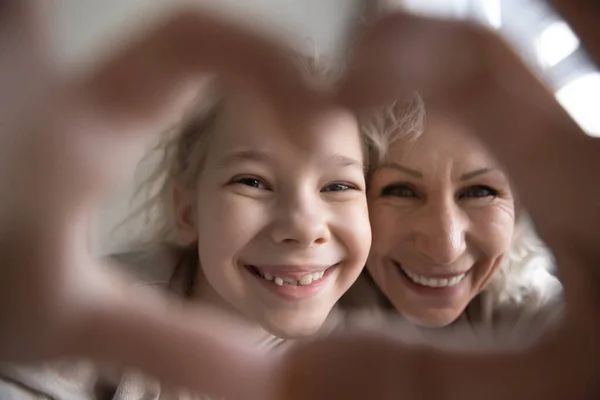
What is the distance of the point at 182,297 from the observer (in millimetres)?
314

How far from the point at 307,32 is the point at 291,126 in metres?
0.06

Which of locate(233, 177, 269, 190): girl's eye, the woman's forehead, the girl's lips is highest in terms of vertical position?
the woman's forehead

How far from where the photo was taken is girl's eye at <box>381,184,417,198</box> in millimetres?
331

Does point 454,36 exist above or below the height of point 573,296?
above

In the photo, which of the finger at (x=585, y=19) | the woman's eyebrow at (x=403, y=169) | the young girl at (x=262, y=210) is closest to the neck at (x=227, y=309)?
the young girl at (x=262, y=210)

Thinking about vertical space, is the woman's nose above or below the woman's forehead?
below

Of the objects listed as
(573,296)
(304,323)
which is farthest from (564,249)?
(304,323)

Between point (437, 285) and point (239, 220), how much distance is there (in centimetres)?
12

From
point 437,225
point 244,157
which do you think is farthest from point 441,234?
point 244,157

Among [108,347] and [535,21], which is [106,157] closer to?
[108,347]

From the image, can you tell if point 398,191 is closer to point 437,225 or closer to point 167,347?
point 437,225

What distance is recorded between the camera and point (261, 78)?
10.8 inches

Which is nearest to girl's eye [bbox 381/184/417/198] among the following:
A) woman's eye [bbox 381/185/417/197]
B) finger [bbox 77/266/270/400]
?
woman's eye [bbox 381/185/417/197]

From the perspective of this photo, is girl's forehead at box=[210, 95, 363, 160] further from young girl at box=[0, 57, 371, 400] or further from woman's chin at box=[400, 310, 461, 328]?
woman's chin at box=[400, 310, 461, 328]
